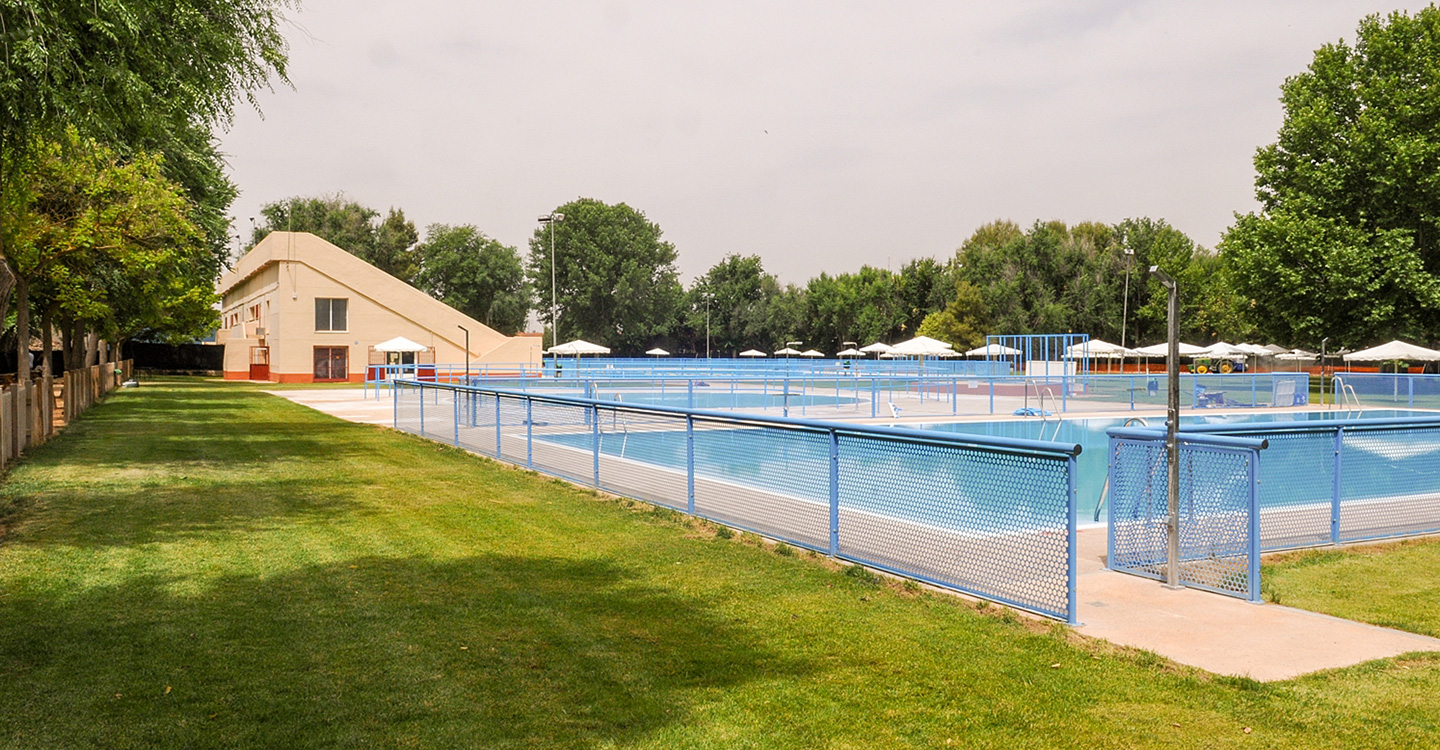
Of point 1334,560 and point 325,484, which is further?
point 325,484

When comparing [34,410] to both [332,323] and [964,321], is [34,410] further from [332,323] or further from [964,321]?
[964,321]

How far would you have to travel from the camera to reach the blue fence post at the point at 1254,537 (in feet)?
23.0

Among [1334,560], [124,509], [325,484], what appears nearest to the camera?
[1334,560]

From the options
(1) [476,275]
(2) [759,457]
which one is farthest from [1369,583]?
(1) [476,275]

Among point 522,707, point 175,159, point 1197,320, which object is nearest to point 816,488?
point 522,707

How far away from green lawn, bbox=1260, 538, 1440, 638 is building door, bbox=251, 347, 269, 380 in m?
65.9

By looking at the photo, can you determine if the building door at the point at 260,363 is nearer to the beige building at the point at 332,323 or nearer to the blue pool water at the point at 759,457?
the beige building at the point at 332,323

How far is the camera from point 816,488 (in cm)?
888

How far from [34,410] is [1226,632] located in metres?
18.5

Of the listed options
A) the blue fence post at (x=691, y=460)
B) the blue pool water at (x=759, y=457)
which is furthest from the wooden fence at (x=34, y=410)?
the blue fence post at (x=691, y=460)

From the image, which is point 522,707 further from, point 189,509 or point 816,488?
point 189,509

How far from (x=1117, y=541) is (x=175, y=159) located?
28885 millimetres

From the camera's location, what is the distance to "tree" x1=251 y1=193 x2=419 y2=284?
99.0 meters

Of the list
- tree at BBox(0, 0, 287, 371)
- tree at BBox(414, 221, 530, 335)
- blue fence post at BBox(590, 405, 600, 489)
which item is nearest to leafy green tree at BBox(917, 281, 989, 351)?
tree at BBox(414, 221, 530, 335)
